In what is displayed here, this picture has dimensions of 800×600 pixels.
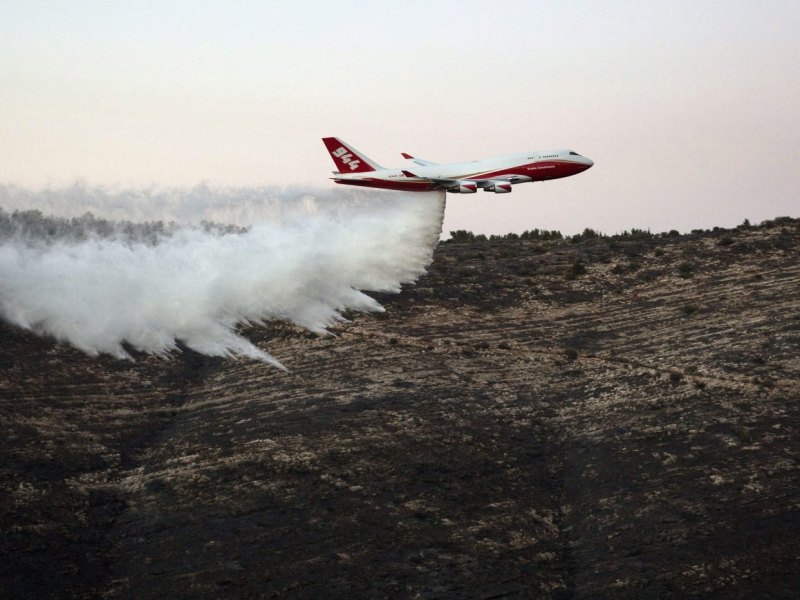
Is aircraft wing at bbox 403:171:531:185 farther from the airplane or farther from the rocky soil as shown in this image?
the rocky soil

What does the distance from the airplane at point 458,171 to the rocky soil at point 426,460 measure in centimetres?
1148

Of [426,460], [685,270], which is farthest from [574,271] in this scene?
[426,460]

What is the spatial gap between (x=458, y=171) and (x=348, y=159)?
6.81 meters

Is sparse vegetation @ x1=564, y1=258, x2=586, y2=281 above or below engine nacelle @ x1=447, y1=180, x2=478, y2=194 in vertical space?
below

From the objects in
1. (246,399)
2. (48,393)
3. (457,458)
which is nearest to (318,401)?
(246,399)

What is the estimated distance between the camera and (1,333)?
50625mm

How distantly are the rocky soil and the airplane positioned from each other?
1148cm

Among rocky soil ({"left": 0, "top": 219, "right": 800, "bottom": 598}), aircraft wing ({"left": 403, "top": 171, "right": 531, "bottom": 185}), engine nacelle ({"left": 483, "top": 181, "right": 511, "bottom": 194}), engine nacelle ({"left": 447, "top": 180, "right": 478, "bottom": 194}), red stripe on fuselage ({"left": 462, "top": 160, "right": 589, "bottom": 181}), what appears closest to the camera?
rocky soil ({"left": 0, "top": 219, "right": 800, "bottom": 598})

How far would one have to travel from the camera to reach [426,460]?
136 feet

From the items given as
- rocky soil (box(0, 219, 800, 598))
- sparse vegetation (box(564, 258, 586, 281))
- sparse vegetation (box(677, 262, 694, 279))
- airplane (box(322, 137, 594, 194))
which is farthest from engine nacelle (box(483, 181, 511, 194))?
sparse vegetation (box(677, 262, 694, 279))

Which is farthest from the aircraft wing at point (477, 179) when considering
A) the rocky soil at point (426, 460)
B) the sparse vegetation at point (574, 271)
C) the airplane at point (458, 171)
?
the rocky soil at point (426, 460)

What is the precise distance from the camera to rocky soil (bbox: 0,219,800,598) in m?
35.2

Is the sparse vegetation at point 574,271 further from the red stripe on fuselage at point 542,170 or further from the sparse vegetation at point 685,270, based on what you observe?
the red stripe on fuselage at point 542,170

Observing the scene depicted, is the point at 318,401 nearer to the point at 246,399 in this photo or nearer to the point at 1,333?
the point at 246,399
